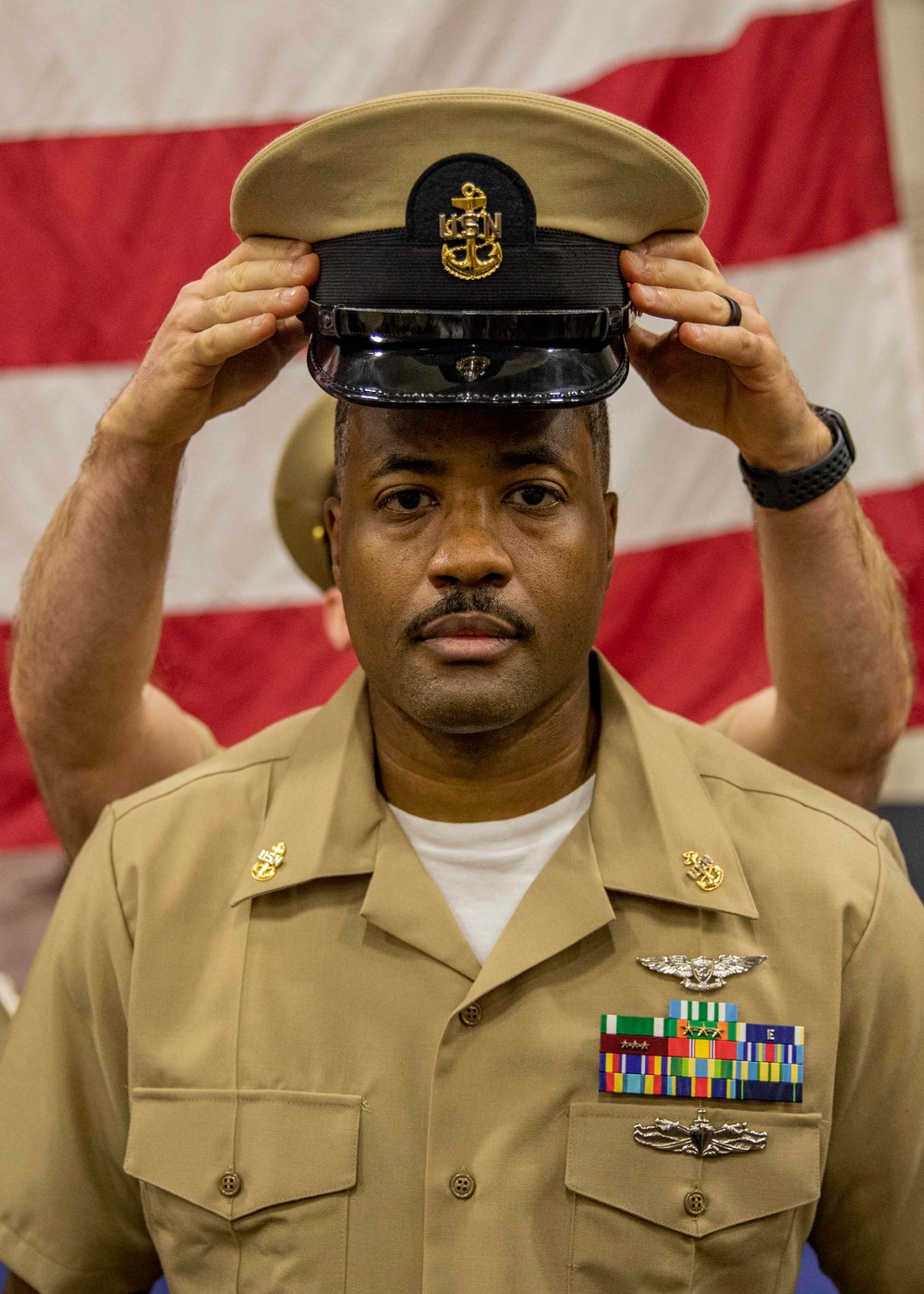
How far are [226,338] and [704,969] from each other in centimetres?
68

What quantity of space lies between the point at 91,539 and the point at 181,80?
133 centimetres

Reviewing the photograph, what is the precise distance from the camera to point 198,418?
139 cm

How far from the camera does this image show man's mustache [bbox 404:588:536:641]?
1146 mm

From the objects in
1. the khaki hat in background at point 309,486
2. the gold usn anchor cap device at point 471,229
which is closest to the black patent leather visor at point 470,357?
the gold usn anchor cap device at point 471,229

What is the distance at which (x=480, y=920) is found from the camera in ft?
4.20

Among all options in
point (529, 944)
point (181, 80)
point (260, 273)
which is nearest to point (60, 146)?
point (181, 80)

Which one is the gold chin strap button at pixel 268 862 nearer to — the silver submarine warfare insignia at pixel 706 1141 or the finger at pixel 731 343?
the silver submarine warfare insignia at pixel 706 1141

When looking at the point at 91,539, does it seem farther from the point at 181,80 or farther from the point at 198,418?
the point at 181,80

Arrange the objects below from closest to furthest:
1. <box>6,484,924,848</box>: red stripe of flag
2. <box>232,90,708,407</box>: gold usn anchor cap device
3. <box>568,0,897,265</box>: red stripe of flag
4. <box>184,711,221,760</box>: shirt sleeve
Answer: <box>232,90,708,407</box>: gold usn anchor cap device → <box>184,711,221,760</box>: shirt sleeve → <box>568,0,897,265</box>: red stripe of flag → <box>6,484,924,848</box>: red stripe of flag

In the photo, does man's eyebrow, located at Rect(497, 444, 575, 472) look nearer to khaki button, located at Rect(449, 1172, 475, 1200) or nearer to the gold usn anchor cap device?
the gold usn anchor cap device

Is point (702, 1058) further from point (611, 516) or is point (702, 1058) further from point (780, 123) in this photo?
point (780, 123)

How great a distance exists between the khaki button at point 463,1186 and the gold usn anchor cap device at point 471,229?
64cm

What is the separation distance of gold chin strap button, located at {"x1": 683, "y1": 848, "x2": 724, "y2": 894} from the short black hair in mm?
344

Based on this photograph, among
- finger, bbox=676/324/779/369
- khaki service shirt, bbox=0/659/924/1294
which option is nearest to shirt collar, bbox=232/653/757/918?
khaki service shirt, bbox=0/659/924/1294
